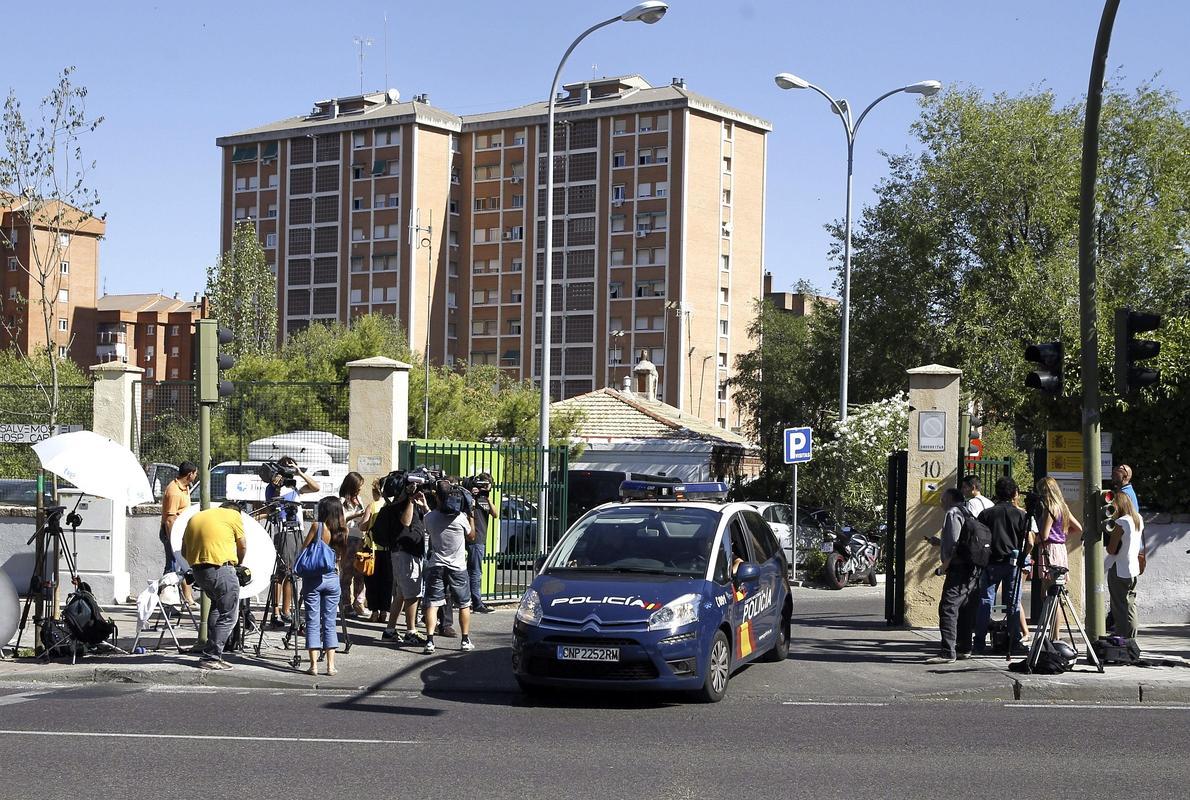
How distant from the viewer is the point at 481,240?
10388cm

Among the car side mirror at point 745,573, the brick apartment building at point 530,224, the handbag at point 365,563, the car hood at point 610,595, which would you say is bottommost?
the handbag at point 365,563

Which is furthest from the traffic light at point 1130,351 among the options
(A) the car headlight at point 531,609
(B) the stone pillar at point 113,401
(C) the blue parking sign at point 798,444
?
(B) the stone pillar at point 113,401

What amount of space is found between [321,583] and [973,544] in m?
6.25

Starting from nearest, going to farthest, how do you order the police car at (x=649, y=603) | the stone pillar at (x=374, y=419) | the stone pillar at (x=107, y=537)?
the police car at (x=649, y=603)
the stone pillar at (x=374, y=419)
the stone pillar at (x=107, y=537)

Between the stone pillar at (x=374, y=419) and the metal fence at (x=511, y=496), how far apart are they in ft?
1.75

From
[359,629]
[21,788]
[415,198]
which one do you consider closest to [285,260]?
[415,198]

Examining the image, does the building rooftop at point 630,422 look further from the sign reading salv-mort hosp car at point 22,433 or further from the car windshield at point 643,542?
the car windshield at point 643,542

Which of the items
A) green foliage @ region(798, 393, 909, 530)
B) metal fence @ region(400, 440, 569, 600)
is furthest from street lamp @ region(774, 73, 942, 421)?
metal fence @ region(400, 440, 569, 600)

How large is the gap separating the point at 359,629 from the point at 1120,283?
3078 centimetres

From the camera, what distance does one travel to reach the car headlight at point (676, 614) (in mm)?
11219

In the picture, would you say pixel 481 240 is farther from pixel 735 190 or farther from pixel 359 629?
pixel 359 629

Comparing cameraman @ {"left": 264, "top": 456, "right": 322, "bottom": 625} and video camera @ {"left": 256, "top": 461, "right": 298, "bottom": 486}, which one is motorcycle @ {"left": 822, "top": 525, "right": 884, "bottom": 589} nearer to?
cameraman @ {"left": 264, "top": 456, "right": 322, "bottom": 625}

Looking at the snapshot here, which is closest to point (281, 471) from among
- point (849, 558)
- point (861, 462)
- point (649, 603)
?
point (649, 603)

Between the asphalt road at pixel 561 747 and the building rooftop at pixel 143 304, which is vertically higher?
the building rooftop at pixel 143 304
